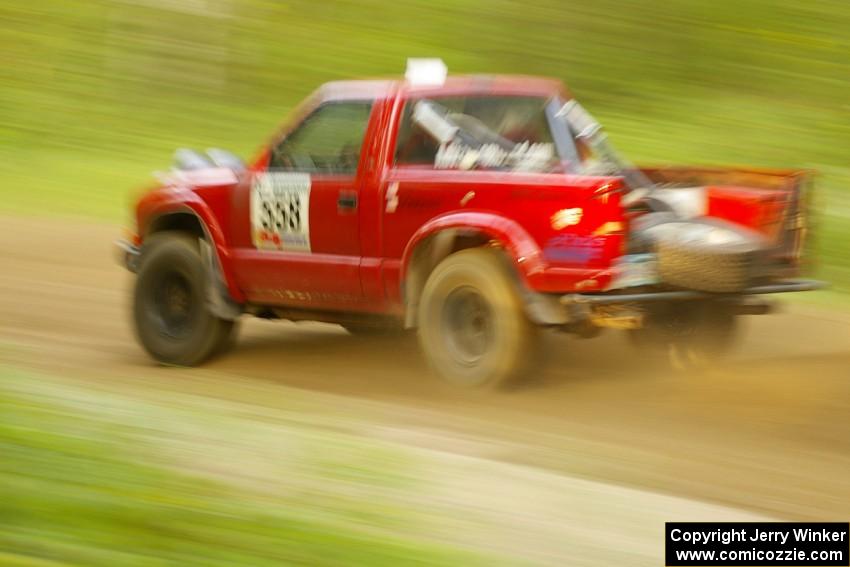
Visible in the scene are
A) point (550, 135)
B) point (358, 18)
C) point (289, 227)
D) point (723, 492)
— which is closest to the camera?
point (723, 492)

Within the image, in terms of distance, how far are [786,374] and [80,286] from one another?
6.18 meters

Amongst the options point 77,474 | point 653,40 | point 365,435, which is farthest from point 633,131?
point 77,474

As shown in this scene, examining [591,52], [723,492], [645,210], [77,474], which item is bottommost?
[723,492]

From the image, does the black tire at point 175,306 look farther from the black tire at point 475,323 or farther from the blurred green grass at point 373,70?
the blurred green grass at point 373,70

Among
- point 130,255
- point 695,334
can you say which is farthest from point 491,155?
point 130,255

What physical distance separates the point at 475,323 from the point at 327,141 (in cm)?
148

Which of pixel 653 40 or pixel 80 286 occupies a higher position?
pixel 653 40

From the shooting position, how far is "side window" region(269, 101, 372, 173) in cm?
809

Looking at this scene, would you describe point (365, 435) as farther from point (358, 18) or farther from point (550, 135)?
point (358, 18)

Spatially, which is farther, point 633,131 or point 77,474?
point 633,131

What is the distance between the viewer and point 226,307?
867cm

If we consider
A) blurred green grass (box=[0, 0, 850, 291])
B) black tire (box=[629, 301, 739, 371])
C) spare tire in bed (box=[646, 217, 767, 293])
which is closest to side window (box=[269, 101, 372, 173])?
spare tire in bed (box=[646, 217, 767, 293])

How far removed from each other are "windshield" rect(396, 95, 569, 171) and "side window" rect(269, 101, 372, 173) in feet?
1.00

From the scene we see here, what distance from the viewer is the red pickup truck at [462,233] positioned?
23.3 feet
